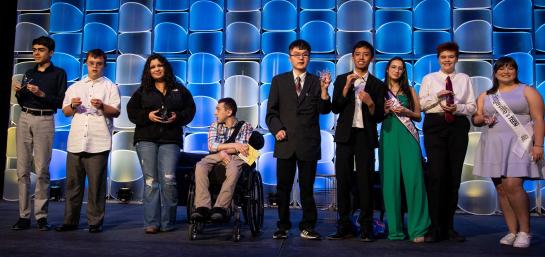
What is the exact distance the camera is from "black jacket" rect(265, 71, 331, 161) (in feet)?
10.5

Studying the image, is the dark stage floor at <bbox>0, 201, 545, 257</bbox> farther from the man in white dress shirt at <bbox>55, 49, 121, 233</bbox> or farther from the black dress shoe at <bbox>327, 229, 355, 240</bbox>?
the man in white dress shirt at <bbox>55, 49, 121, 233</bbox>

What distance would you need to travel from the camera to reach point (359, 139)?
3209 millimetres

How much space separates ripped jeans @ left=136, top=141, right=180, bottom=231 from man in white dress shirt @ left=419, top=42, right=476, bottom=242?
5.83ft

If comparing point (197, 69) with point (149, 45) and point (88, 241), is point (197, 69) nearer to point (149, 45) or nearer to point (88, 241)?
point (149, 45)

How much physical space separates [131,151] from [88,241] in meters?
3.18

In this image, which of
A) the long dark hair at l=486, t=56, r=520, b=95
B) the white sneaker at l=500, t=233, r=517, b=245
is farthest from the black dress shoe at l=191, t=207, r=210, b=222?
the long dark hair at l=486, t=56, r=520, b=95

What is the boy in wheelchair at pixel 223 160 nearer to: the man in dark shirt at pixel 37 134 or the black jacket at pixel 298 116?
the black jacket at pixel 298 116

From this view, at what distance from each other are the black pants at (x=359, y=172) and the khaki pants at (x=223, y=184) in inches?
27.1

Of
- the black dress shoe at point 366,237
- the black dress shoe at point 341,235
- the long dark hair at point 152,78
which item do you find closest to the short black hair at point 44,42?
the long dark hair at point 152,78

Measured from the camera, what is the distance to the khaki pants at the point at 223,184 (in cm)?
322

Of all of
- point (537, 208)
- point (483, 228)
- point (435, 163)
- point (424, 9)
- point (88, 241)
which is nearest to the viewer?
point (88, 241)

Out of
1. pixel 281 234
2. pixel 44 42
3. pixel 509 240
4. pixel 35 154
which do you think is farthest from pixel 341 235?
pixel 44 42

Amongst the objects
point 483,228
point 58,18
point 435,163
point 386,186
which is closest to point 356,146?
point 386,186

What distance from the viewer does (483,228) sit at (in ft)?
13.6
